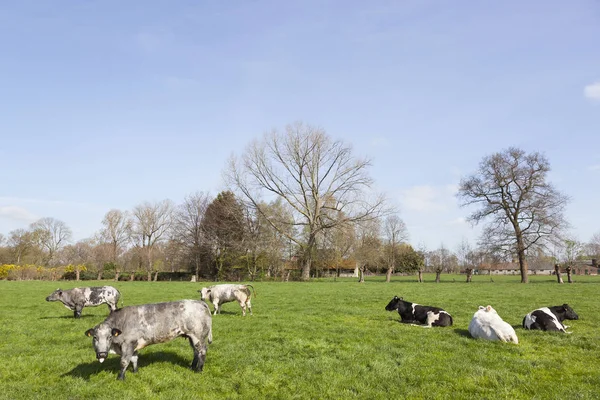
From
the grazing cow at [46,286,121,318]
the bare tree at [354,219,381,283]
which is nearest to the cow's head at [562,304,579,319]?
the grazing cow at [46,286,121,318]

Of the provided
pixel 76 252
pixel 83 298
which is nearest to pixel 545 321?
pixel 83 298

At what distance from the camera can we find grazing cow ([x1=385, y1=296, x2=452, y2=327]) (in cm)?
1224

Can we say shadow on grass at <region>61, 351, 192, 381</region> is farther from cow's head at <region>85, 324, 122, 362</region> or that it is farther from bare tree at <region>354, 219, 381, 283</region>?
bare tree at <region>354, 219, 381, 283</region>

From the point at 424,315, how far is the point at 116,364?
9.20 m

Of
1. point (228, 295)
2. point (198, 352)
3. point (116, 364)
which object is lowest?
point (116, 364)

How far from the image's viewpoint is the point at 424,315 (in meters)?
12.6

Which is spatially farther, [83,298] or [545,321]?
[83,298]

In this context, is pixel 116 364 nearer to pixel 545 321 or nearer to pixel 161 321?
pixel 161 321

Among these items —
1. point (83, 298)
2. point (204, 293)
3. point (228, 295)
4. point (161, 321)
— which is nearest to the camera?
point (161, 321)

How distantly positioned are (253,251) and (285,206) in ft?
28.2

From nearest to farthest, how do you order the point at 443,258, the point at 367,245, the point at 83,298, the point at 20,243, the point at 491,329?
the point at 491,329 → the point at 83,298 → the point at 367,245 → the point at 20,243 → the point at 443,258

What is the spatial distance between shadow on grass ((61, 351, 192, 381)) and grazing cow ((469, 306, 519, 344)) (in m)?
7.35

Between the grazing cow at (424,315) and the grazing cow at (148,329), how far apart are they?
7.53 metres

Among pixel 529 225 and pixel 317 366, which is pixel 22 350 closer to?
pixel 317 366
